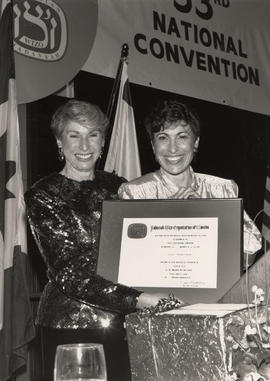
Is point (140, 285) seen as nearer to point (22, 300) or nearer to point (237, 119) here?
point (22, 300)

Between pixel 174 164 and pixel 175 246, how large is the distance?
490mm

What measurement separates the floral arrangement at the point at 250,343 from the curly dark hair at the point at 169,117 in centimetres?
129

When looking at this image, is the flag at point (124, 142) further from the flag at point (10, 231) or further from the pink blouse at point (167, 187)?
the pink blouse at point (167, 187)

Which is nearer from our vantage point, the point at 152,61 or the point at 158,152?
the point at 158,152

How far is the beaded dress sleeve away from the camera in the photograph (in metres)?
2.43

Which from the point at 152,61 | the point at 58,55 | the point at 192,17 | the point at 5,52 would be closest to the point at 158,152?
the point at 5,52

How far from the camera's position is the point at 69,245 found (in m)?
2.51

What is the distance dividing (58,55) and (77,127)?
1814 mm

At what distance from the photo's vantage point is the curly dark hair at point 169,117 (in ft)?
8.28

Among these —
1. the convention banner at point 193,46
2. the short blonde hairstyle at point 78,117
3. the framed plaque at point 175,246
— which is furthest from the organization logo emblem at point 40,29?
the framed plaque at point 175,246

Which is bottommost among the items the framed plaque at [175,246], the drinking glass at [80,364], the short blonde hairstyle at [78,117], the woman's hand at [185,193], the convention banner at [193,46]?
the drinking glass at [80,364]

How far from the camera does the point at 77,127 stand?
8.77 ft

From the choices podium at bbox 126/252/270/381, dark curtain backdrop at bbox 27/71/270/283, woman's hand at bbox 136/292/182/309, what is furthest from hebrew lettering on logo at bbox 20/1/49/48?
podium at bbox 126/252/270/381

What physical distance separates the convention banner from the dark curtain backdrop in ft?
1.64
